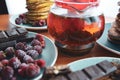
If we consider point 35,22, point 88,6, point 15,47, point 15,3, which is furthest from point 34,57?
point 15,3

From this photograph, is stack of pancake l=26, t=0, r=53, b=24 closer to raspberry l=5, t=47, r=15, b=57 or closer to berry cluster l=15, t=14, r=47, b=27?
berry cluster l=15, t=14, r=47, b=27

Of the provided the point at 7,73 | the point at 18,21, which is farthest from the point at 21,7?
the point at 7,73

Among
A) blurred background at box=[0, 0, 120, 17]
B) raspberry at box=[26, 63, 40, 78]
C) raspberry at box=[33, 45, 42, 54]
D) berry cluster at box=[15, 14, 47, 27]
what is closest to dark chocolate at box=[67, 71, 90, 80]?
raspberry at box=[26, 63, 40, 78]

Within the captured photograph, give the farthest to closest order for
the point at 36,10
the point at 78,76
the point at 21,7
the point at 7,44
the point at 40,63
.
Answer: the point at 21,7
the point at 36,10
the point at 7,44
the point at 40,63
the point at 78,76

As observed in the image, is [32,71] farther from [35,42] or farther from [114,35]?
[114,35]

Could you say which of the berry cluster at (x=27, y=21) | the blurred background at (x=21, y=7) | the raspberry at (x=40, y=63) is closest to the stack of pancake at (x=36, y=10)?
the berry cluster at (x=27, y=21)

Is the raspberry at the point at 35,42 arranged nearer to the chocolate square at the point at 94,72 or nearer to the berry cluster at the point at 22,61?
the berry cluster at the point at 22,61

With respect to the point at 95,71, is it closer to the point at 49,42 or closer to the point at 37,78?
the point at 37,78
